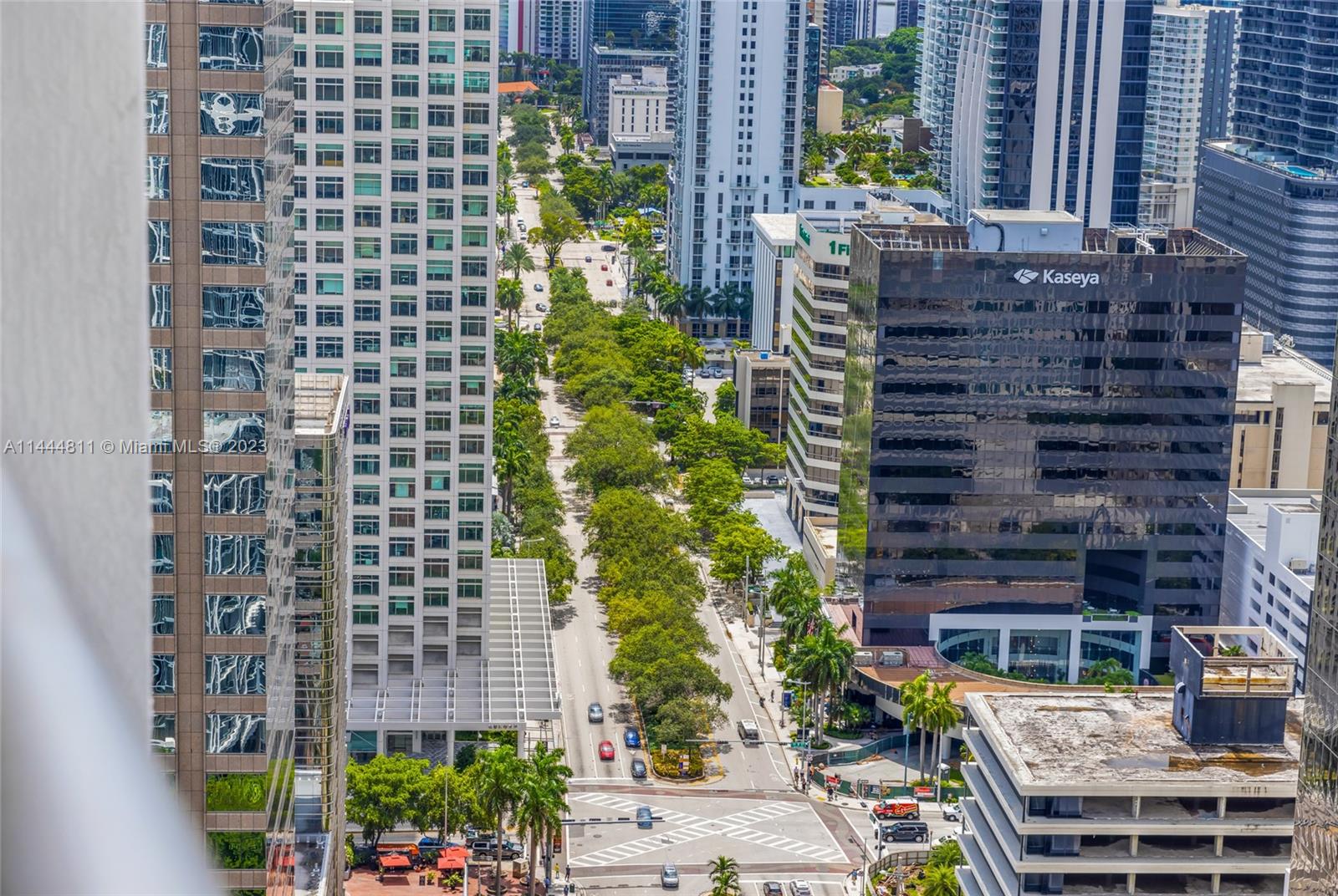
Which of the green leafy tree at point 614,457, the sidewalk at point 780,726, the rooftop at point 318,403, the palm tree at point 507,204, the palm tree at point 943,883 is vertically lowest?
the sidewalk at point 780,726

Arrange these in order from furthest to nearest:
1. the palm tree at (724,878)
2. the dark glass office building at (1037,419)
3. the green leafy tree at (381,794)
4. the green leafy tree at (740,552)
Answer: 1. the green leafy tree at (740,552)
2. the dark glass office building at (1037,419)
3. the green leafy tree at (381,794)
4. the palm tree at (724,878)

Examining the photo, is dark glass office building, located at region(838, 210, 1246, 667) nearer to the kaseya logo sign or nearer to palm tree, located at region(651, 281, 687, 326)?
the kaseya logo sign

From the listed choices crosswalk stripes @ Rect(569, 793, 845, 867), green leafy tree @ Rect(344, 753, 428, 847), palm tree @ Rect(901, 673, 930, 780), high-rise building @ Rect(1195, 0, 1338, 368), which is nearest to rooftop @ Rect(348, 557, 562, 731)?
green leafy tree @ Rect(344, 753, 428, 847)

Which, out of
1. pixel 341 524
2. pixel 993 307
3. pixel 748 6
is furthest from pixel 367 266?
pixel 748 6

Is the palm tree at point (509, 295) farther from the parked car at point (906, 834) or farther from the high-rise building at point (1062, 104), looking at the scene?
the parked car at point (906, 834)

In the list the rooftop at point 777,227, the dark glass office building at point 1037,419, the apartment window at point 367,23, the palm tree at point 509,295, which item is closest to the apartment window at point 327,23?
the apartment window at point 367,23
